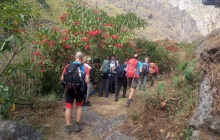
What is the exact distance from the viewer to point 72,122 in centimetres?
647

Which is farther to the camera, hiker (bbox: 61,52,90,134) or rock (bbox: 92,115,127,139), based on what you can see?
rock (bbox: 92,115,127,139)

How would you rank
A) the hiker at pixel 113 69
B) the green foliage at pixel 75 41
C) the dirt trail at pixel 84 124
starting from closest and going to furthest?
the dirt trail at pixel 84 124, the green foliage at pixel 75 41, the hiker at pixel 113 69

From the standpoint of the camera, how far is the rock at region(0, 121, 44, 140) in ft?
15.9

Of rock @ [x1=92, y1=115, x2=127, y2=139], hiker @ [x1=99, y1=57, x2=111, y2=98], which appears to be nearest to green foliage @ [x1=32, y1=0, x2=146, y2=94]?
hiker @ [x1=99, y1=57, x2=111, y2=98]

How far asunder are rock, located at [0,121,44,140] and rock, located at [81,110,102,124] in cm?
165

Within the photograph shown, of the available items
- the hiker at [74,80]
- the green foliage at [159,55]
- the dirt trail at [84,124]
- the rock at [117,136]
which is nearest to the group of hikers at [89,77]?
the hiker at [74,80]

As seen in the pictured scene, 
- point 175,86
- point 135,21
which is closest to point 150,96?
point 175,86

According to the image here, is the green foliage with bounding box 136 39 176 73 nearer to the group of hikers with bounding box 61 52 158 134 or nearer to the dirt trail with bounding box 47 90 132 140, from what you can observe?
the group of hikers with bounding box 61 52 158 134

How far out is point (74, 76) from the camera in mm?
5410

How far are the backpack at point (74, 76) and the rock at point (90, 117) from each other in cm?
157

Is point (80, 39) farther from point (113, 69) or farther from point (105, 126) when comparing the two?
point (105, 126)

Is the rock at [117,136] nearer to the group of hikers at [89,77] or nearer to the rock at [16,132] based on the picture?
the group of hikers at [89,77]

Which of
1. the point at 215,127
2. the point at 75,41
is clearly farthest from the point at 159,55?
the point at 215,127

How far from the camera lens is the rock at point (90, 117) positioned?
667 cm
